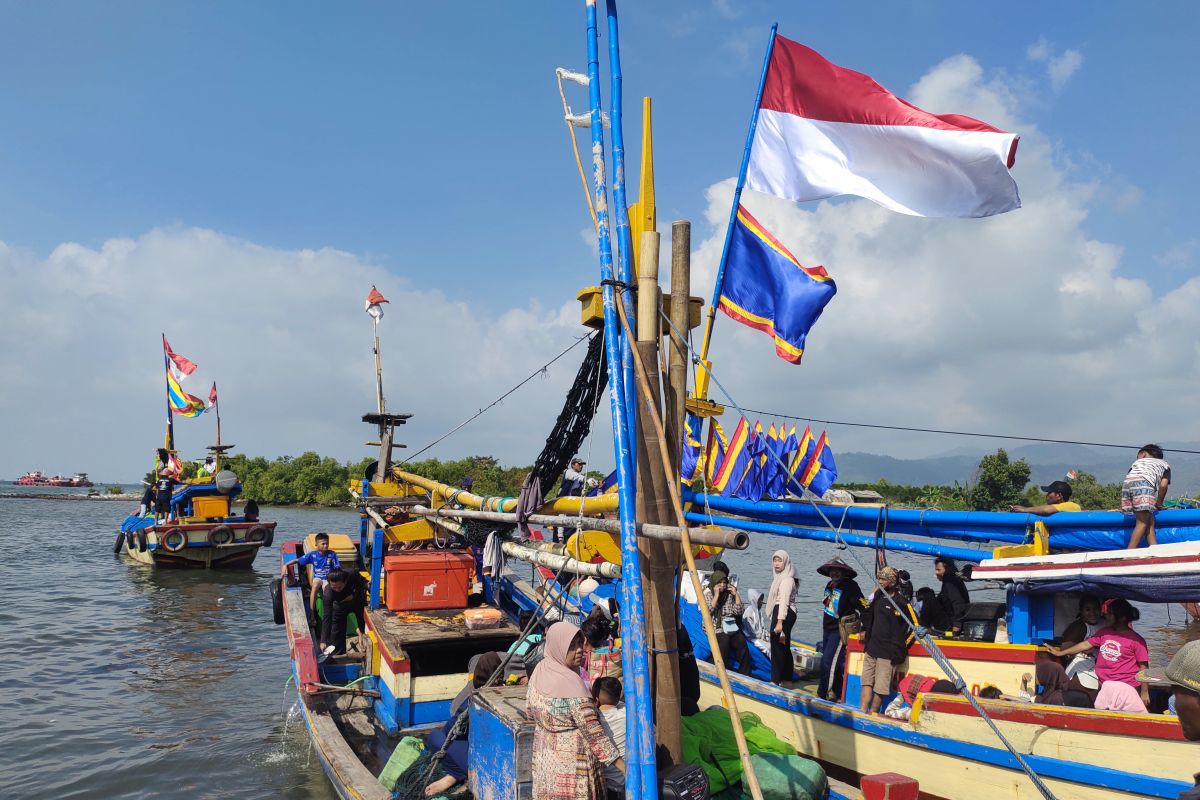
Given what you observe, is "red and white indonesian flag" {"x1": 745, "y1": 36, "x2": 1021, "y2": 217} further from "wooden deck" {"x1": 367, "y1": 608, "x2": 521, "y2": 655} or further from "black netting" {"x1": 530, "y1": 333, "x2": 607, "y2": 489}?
"wooden deck" {"x1": 367, "y1": 608, "x2": 521, "y2": 655}

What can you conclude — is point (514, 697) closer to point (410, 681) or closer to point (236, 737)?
point (410, 681)

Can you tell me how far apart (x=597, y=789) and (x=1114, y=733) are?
402 cm

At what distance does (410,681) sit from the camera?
889cm

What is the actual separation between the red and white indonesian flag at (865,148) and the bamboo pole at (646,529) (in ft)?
14.7

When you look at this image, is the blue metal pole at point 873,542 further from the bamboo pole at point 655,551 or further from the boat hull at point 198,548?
the boat hull at point 198,548

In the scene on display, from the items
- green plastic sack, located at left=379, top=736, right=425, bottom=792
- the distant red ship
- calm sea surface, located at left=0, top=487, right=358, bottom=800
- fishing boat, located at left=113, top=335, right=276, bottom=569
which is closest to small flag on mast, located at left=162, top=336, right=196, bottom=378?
fishing boat, located at left=113, top=335, right=276, bottom=569

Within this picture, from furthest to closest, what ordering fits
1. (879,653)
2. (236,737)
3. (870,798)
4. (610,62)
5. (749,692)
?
(236,737)
(749,692)
(879,653)
(610,62)
(870,798)

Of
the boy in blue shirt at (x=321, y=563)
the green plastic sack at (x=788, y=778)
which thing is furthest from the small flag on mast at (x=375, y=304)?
the green plastic sack at (x=788, y=778)

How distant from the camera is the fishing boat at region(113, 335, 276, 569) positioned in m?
29.6

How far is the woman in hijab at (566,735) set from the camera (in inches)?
179

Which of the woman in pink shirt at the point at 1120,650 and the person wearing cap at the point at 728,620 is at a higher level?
the woman in pink shirt at the point at 1120,650

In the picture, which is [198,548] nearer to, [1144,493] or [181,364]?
[181,364]

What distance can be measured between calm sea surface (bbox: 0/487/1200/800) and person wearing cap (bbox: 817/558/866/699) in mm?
6243

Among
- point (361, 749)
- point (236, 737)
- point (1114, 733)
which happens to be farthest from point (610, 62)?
point (236, 737)
